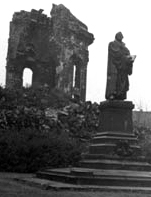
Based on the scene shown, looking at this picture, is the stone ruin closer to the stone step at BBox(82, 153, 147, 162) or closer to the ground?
the stone step at BBox(82, 153, 147, 162)

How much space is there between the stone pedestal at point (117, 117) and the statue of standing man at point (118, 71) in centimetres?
42

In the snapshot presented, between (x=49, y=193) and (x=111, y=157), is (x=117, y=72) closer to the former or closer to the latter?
(x=111, y=157)

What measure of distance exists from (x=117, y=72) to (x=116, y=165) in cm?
355

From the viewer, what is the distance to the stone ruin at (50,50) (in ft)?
128

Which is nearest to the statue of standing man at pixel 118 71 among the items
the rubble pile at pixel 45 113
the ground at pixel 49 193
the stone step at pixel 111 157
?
the stone step at pixel 111 157

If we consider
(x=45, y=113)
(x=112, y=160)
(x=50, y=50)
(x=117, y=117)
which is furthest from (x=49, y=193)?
(x=50, y=50)

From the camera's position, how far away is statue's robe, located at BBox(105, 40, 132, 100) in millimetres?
16188

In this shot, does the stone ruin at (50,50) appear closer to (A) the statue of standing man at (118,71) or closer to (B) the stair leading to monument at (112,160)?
(A) the statue of standing man at (118,71)

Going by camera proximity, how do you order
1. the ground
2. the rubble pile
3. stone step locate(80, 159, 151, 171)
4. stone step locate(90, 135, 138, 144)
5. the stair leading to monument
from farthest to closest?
the rubble pile, stone step locate(90, 135, 138, 144), stone step locate(80, 159, 151, 171), the stair leading to monument, the ground

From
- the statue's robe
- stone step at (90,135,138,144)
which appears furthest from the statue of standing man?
stone step at (90,135,138,144)

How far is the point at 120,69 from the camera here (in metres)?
16.4

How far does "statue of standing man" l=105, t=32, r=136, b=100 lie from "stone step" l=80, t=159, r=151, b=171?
248 cm

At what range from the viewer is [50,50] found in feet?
133

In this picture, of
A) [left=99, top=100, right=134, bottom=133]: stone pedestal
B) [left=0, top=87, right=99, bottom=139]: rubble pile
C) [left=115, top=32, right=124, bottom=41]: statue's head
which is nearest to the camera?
[left=99, top=100, right=134, bottom=133]: stone pedestal
